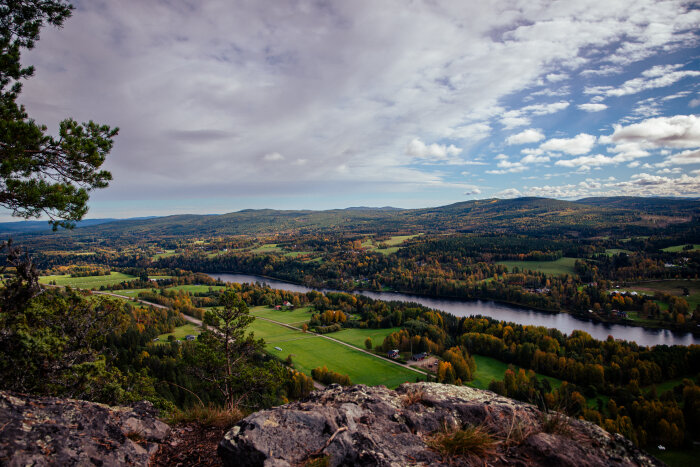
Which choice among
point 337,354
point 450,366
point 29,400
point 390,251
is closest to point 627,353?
point 450,366

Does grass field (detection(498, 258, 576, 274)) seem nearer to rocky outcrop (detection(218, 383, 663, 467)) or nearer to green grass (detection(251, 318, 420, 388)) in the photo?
green grass (detection(251, 318, 420, 388))

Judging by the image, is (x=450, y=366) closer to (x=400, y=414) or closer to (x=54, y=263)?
(x=400, y=414)

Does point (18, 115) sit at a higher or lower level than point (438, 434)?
higher

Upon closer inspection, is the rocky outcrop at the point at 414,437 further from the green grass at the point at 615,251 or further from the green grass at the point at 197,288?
the green grass at the point at 615,251

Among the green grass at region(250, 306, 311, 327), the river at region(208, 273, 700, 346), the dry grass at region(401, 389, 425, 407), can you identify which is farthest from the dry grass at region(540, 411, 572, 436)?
the river at region(208, 273, 700, 346)

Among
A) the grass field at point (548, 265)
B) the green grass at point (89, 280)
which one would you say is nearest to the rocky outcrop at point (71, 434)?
the green grass at point (89, 280)

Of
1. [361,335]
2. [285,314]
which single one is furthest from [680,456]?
[285,314]
